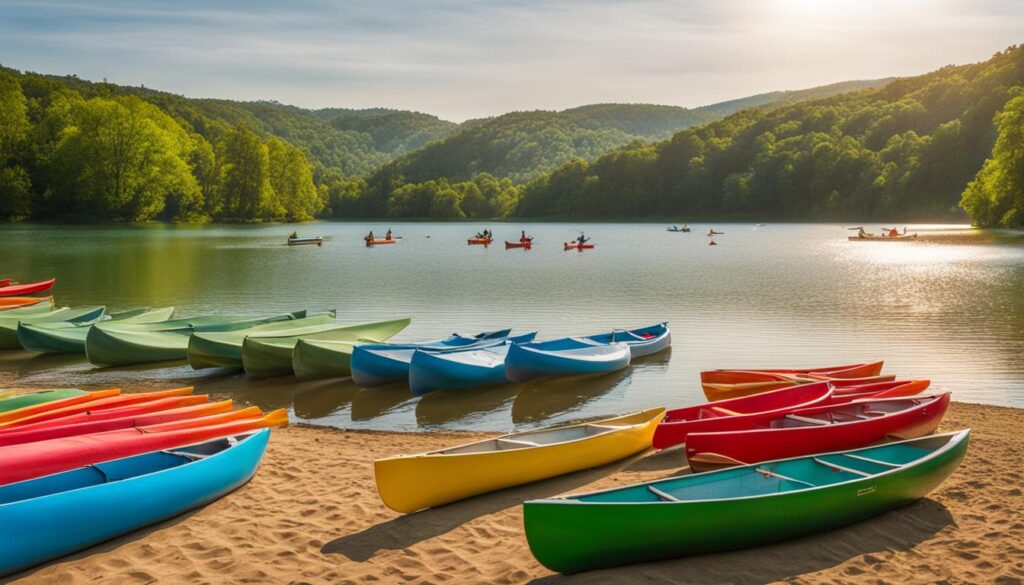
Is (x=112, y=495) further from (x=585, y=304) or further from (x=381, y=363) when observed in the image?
(x=585, y=304)

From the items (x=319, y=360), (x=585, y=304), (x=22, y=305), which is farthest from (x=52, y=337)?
(x=585, y=304)

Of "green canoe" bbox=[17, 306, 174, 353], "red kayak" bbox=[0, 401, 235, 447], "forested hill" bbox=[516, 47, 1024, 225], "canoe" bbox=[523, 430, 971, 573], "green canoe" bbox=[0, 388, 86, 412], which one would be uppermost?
"forested hill" bbox=[516, 47, 1024, 225]

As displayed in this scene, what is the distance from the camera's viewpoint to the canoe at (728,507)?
22.0ft

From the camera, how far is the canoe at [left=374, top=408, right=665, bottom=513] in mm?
8211

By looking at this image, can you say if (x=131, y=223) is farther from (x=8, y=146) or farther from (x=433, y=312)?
(x=433, y=312)

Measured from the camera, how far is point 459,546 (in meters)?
7.68

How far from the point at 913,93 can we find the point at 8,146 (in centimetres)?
13221

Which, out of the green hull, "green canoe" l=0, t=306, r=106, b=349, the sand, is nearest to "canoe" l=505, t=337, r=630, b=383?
the green hull

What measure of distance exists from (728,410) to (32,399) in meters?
9.41

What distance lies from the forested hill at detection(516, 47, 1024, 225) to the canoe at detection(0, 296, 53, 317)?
254 feet

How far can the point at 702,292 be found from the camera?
32.8 metres

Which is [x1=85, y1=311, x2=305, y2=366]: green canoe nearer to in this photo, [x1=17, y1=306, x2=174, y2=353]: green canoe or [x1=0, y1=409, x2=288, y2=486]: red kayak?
[x1=17, y1=306, x2=174, y2=353]: green canoe

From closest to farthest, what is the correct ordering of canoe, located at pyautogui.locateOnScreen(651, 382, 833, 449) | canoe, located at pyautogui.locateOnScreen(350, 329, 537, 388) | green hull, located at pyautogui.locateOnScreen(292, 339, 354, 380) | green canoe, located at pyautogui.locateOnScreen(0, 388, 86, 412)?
1. canoe, located at pyautogui.locateOnScreen(651, 382, 833, 449)
2. green canoe, located at pyautogui.locateOnScreen(0, 388, 86, 412)
3. canoe, located at pyautogui.locateOnScreen(350, 329, 537, 388)
4. green hull, located at pyautogui.locateOnScreen(292, 339, 354, 380)

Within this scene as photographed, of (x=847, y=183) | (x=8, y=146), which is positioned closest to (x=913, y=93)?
(x=847, y=183)
